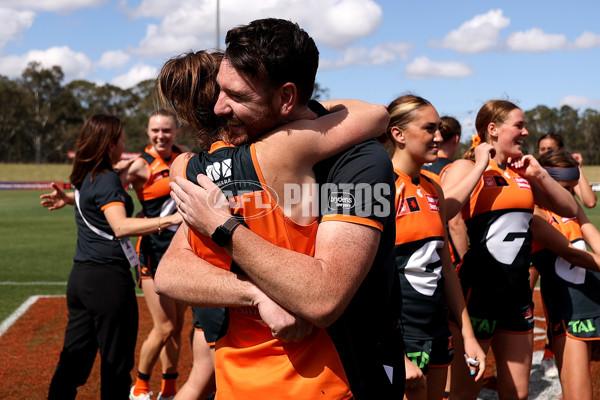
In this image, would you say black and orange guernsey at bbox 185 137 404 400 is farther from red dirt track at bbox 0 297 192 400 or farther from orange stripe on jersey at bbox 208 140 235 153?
red dirt track at bbox 0 297 192 400

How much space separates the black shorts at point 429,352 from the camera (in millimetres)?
3559

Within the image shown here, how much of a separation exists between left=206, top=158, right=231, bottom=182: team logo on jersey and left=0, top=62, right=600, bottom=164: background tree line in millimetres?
66028

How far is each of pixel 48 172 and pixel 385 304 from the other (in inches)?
2234

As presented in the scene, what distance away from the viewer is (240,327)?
6.47 feet

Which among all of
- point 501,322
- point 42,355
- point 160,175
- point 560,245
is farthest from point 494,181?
point 42,355

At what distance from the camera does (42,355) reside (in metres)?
6.34

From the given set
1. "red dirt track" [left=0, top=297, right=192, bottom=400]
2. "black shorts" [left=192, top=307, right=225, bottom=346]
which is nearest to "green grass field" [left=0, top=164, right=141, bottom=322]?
"red dirt track" [left=0, top=297, right=192, bottom=400]

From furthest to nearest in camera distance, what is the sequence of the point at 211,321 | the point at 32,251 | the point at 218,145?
the point at 32,251, the point at 211,321, the point at 218,145

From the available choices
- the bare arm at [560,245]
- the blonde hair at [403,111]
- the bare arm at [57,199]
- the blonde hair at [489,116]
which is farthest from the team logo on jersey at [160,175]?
the bare arm at [560,245]

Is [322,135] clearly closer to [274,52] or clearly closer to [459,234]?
[274,52]

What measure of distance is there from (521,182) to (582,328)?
43.5 inches

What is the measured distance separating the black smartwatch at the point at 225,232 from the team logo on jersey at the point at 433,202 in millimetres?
2100

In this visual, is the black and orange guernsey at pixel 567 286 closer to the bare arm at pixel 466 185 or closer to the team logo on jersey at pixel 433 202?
the bare arm at pixel 466 185

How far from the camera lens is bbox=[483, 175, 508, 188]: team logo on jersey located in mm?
4180
